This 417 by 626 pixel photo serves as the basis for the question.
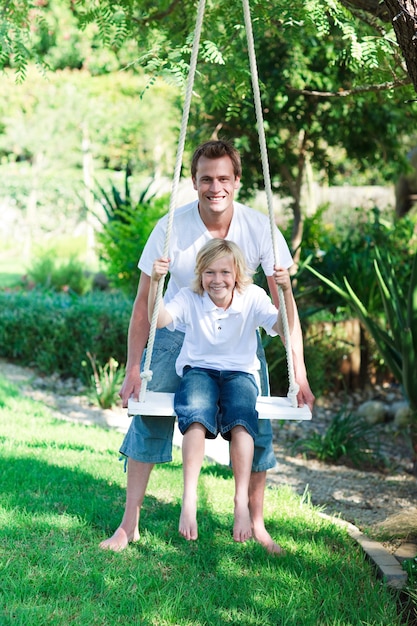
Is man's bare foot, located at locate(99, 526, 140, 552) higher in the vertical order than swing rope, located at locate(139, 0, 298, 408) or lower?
lower

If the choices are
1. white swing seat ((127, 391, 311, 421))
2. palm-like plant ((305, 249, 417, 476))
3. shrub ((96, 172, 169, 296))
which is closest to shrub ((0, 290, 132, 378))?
shrub ((96, 172, 169, 296))

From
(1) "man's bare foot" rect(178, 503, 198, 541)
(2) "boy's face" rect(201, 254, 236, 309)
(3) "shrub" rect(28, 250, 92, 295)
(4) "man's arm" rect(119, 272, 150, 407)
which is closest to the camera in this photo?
(1) "man's bare foot" rect(178, 503, 198, 541)

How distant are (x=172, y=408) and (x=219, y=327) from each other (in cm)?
38

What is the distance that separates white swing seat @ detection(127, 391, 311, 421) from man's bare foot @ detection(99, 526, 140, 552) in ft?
1.68

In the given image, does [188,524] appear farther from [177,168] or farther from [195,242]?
[177,168]

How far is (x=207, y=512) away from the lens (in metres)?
3.51

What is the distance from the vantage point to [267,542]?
309cm

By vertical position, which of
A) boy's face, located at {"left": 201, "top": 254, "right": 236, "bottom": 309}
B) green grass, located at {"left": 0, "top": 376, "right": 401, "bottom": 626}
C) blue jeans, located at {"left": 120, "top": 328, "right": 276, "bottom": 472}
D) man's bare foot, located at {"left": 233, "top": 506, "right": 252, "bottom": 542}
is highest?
boy's face, located at {"left": 201, "top": 254, "right": 236, "bottom": 309}

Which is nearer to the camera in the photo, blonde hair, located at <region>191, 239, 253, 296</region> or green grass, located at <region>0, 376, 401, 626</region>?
green grass, located at <region>0, 376, 401, 626</region>

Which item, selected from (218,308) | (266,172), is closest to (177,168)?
(266,172)

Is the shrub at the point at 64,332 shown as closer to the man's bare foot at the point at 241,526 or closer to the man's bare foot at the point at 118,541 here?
the man's bare foot at the point at 118,541

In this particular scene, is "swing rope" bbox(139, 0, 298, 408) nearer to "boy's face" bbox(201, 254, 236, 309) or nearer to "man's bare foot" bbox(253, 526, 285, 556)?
"boy's face" bbox(201, 254, 236, 309)

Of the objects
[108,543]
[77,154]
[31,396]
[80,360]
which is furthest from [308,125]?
[77,154]

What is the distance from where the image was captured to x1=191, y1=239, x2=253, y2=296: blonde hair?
2934 mm
